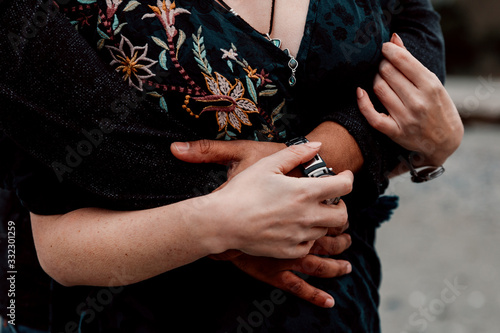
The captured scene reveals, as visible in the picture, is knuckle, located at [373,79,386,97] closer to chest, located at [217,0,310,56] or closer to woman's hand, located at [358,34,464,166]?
woman's hand, located at [358,34,464,166]

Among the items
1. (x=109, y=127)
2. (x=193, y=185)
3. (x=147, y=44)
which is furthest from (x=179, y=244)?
(x=147, y=44)

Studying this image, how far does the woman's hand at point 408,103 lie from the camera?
1.05 metres

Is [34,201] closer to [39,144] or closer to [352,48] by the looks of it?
[39,144]

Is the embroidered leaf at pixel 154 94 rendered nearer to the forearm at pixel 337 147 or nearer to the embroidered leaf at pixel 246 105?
the embroidered leaf at pixel 246 105

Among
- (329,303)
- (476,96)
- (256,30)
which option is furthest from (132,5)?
(476,96)

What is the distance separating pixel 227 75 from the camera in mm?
939

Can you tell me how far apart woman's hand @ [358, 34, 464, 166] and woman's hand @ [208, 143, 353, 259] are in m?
0.22

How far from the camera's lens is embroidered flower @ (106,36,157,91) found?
91 centimetres

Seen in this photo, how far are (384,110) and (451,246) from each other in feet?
9.85

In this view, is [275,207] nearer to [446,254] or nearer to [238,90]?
[238,90]

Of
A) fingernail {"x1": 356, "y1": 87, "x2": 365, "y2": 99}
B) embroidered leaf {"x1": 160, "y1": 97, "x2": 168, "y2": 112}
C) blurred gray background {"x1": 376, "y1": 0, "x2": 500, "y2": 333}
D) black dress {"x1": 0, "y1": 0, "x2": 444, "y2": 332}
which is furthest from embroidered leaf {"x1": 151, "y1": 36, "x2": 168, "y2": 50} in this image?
blurred gray background {"x1": 376, "y1": 0, "x2": 500, "y2": 333}

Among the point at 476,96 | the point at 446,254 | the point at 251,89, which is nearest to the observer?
the point at 251,89

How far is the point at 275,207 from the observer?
0.87 m

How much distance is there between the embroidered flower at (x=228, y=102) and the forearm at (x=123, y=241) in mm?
203
